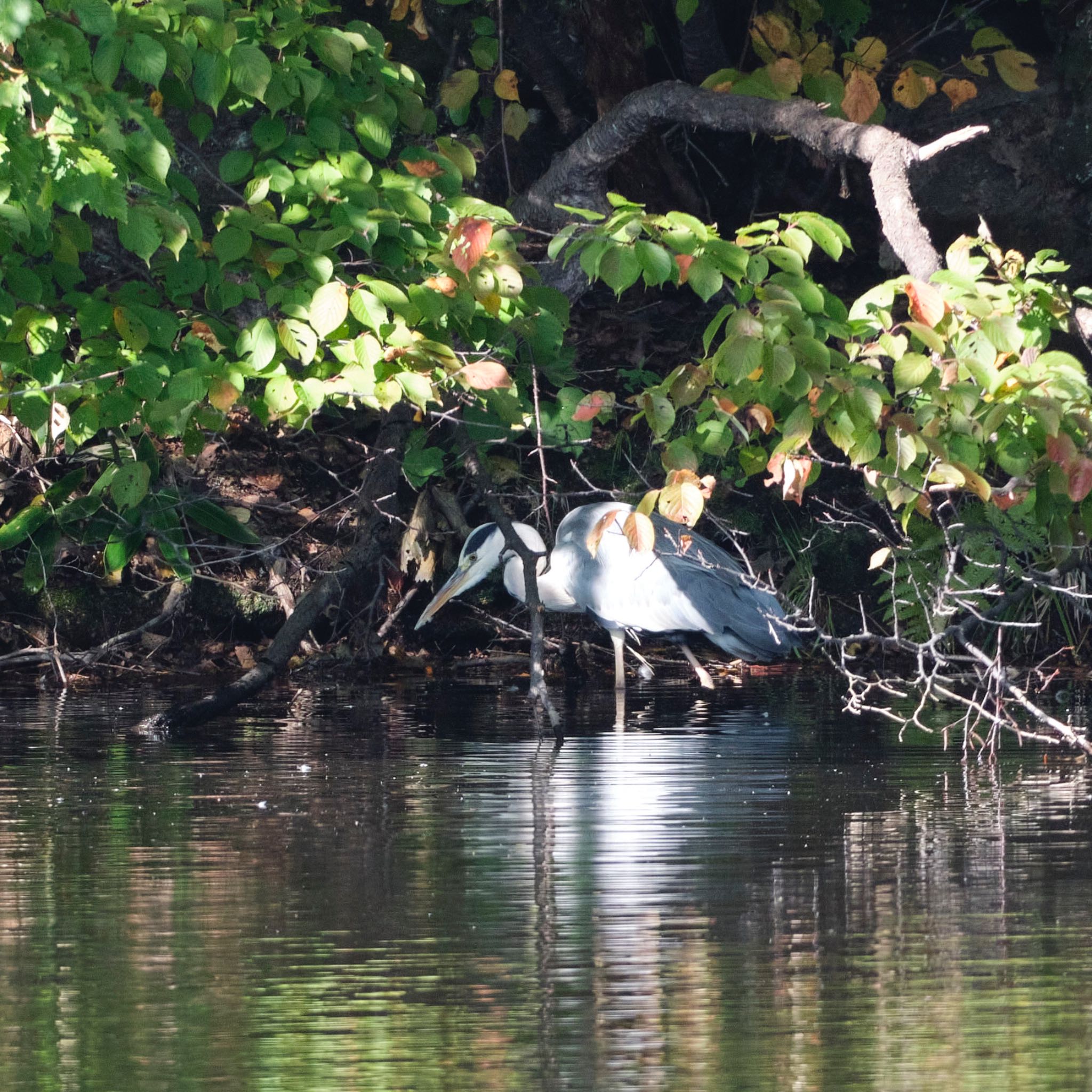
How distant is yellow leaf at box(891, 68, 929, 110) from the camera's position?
851 cm

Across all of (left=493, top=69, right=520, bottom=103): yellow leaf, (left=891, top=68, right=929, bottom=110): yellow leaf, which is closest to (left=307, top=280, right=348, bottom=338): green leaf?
Result: (left=493, top=69, right=520, bottom=103): yellow leaf

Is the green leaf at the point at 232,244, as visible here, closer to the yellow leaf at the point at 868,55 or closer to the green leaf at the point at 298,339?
the green leaf at the point at 298,339

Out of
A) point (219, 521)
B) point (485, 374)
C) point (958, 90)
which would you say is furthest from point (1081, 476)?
point (219, 521)

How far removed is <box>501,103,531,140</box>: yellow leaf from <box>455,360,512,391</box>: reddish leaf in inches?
127

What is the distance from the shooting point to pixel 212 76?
561 centimetres

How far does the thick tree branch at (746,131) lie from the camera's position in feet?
20.5

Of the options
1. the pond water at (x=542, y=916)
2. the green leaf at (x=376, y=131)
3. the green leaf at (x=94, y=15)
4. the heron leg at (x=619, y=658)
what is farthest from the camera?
the heron leg at (x=619, y=658)

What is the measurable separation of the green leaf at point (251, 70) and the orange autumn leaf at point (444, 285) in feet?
2.44

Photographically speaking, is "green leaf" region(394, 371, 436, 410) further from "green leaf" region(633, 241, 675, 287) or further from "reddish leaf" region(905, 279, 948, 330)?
"reddish leaf" region(905, 279, 948, 330)

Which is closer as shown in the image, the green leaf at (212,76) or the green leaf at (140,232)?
the green leaf at (140,232)

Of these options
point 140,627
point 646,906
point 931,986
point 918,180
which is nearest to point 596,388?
point 918,180

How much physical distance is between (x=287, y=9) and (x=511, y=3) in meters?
3.50

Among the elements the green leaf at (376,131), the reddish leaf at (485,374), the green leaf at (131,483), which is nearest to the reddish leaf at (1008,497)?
the reddish leaf at (485,374)

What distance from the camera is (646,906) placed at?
422 cm
